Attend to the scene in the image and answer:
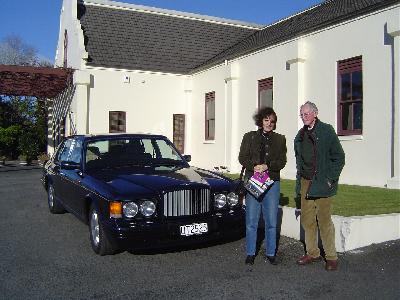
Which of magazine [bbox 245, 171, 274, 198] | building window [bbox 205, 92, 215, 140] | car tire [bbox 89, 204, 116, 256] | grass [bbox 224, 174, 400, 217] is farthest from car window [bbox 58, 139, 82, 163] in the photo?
building window [bbox 205, 92, 215, 140]

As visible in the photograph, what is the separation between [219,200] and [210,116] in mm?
13140

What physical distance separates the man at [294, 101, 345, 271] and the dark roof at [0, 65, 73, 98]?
1585 cm

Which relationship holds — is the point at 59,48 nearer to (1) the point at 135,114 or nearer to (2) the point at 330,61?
(1) the point at 135,114

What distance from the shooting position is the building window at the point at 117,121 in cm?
1933

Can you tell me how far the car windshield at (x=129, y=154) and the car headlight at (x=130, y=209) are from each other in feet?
5.11

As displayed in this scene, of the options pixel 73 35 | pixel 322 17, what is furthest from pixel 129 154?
pixel 73 35

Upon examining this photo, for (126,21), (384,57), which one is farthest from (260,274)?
(126,21)

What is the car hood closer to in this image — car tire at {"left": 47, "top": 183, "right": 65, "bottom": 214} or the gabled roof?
car tire at {"left": 47, "top": 183, "right": 65, "bottom": 214}

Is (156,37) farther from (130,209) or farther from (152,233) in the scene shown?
(152,233)

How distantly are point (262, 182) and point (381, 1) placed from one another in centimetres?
759

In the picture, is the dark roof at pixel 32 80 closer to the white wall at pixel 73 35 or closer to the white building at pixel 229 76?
the white building at pixel 229 76

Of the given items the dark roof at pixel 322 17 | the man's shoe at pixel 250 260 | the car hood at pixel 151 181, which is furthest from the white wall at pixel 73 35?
the man's shoe at pixel 250 260

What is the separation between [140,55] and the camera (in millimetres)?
20000

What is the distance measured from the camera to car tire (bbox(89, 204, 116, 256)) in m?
5.52
